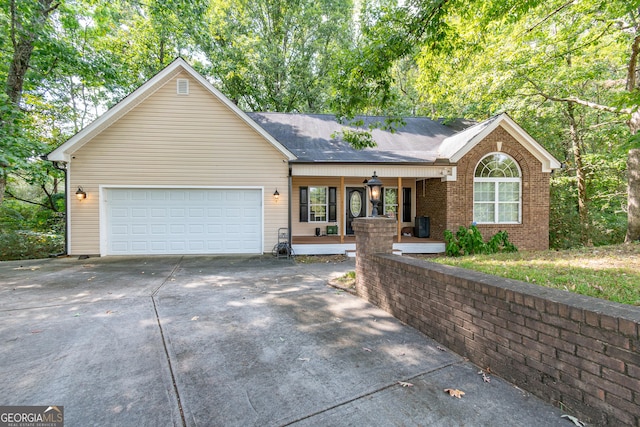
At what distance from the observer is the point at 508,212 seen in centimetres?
1042

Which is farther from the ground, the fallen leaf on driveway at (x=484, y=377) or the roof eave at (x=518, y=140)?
the roof eave at (x=518, y=140)

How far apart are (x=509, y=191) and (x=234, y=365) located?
11.1m

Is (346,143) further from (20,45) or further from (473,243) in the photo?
(20,45)

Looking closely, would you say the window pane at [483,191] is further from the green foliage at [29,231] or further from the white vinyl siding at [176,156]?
the green foliage at [29,231]

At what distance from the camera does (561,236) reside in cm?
1151

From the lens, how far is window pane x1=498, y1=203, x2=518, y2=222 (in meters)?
10.4

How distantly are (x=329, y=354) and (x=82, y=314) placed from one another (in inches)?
148

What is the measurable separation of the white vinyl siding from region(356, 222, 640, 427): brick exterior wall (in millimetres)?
7033

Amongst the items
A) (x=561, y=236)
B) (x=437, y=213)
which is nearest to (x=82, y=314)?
(x=437, y=213)

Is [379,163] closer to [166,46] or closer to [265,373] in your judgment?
[265,373]

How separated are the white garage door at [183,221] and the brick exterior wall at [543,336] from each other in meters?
7.14

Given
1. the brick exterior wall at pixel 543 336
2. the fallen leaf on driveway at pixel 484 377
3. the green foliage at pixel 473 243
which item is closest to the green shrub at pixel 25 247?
the brick exterior wall at pixel 543 336

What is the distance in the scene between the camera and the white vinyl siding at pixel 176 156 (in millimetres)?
8859

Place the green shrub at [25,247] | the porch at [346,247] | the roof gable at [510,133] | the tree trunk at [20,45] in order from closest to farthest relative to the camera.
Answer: the tree trunk at [20,45]
the green shrub at [25,247]
the porch at [346,247]
the roof gable at [510,133]
